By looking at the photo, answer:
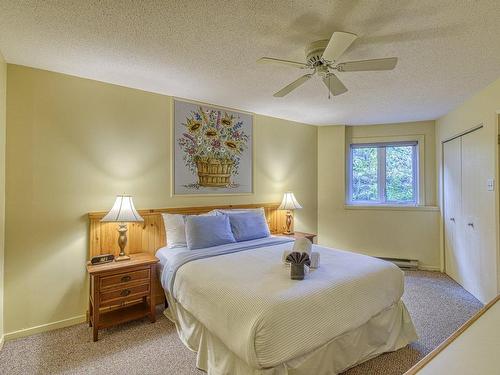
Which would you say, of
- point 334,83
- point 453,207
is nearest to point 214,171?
point 334,83

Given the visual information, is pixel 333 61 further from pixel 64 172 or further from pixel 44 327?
pixel 44 327

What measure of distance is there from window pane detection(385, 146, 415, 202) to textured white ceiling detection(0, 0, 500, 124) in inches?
58.2

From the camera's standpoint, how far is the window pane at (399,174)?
4.43 metres

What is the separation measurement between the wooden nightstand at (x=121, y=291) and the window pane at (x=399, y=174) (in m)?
3.98

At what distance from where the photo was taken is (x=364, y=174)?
465 centimetres

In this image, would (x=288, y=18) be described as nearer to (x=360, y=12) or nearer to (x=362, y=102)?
(x=360, y=12)

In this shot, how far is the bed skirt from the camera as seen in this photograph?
158 cm

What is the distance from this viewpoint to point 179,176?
3246 mm

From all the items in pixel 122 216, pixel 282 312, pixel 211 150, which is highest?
pixel 211 150

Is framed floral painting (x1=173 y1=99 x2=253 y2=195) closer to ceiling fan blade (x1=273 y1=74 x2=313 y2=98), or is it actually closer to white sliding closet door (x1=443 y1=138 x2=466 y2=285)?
ceiling fan blade (x1=273 y1=74 x2=313 y2=98)

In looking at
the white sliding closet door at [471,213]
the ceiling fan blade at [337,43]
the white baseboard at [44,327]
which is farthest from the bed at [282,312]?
the white sliding closet door at [471,213]

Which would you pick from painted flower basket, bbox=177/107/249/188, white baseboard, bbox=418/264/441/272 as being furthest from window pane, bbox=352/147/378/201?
painted flower basket, bbox=177/107/249/188

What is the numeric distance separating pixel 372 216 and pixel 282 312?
11.5ft

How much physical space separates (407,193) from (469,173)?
1230 mm
